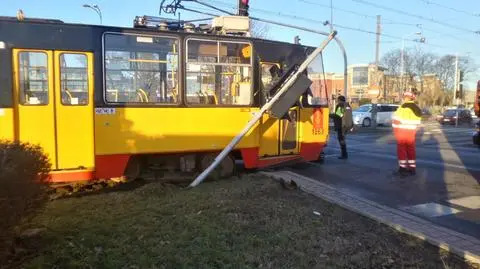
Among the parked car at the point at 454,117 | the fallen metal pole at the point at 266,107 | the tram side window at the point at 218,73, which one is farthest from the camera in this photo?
the parked car at the point at 454,117

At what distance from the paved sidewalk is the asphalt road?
17.6 inches

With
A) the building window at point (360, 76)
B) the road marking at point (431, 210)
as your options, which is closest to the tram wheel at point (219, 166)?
the road marking at point (431, 210)

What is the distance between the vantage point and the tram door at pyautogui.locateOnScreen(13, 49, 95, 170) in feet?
25.4

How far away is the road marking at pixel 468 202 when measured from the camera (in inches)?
300

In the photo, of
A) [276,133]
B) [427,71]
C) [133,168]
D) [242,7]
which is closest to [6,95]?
[133,168]

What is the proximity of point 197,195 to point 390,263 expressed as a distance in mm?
3245

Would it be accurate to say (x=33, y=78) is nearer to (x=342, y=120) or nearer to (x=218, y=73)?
(x=218, y=73)

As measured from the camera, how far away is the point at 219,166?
375 inches

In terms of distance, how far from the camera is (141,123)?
8492mm

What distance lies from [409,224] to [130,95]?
17.1 ft

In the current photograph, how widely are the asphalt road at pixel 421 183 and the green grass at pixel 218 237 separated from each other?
165 centimetres

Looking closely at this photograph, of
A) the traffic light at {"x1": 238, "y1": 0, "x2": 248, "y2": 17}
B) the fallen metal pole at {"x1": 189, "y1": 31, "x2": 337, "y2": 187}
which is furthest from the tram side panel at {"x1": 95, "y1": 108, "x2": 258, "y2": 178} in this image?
the traffic light at {"x1": 238, "y1": 0, "x2": 248, "y2": 17}

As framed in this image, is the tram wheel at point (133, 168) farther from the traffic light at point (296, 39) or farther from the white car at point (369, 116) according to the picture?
the white car at point (369, 116)

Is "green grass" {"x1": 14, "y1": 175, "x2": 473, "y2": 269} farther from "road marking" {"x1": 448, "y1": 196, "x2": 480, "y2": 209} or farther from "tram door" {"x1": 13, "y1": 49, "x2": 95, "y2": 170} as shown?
"road marking" {"x1": 448, "y1": 196, "x2": 480, "y2": 209}
